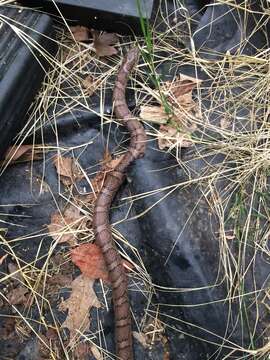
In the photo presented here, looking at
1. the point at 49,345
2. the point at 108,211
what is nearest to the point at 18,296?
the point at 49,345

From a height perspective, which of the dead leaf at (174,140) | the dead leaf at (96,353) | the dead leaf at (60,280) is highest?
the dead leaf at (174,140)

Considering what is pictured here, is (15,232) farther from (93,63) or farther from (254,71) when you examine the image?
(254,71)

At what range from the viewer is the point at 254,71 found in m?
2.88

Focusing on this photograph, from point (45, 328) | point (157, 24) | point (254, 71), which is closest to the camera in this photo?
point (45, 328)

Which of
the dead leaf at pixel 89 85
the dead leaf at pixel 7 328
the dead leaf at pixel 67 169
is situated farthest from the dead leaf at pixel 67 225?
the dead leaf at pixel 89 85

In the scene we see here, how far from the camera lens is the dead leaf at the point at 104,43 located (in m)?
3.00

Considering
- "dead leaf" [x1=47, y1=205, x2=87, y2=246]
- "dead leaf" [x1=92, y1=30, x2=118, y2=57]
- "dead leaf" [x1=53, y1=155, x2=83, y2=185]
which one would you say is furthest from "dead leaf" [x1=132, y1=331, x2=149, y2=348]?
"dead leaf" [x1=92, y1=30, x2=118, y2=57]

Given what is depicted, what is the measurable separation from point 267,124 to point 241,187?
398mm

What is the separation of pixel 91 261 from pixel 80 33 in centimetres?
132

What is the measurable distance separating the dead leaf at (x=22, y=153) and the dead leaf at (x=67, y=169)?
0.33 ft

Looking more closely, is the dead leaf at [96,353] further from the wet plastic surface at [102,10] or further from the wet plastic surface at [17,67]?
the wet plastic surface at [102,10]

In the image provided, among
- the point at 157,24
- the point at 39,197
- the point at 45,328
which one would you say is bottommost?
the point at 45,328

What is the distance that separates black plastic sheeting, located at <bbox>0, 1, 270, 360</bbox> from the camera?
2373 millimetres

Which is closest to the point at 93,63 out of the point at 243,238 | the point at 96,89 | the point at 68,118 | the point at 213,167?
the point at 96,89
